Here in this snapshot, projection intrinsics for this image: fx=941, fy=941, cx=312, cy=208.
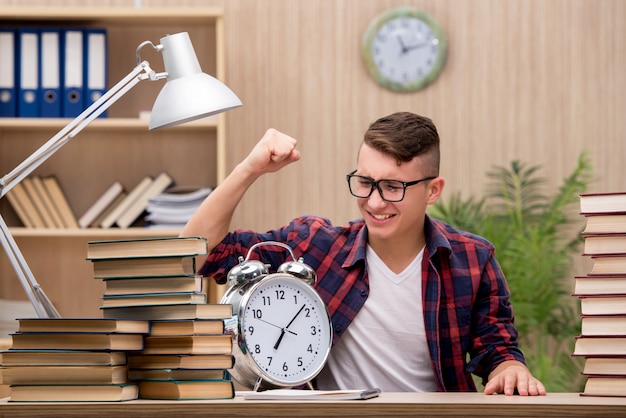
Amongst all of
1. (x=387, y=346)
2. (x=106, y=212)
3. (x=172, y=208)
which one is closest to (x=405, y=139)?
(x=387, y=346)

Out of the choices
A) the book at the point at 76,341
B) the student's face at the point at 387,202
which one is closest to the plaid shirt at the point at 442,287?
the student's face at the point at 387,202

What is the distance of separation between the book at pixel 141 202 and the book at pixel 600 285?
261cm

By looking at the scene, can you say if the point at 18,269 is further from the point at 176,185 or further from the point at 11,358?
the point at 176,185

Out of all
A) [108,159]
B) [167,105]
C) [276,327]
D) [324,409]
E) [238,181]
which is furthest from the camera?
[108,159]

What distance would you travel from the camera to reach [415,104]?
4301mm

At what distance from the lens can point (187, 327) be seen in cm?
165

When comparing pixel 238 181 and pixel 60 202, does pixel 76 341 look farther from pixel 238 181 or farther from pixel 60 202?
pixel 60 202

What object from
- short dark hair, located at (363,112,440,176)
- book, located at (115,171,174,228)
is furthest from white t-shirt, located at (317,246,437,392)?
book, located at (115,171,174,228)

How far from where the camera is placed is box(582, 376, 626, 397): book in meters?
1.66

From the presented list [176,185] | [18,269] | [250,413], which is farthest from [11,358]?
[176,185]

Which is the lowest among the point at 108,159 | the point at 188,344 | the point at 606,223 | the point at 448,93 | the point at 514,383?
the point at 514,383

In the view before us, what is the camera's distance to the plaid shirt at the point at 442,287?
211 cm

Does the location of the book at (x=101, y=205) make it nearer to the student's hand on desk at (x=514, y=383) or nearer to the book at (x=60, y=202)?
the book at (x=60, y=202)

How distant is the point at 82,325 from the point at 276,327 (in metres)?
0.37
